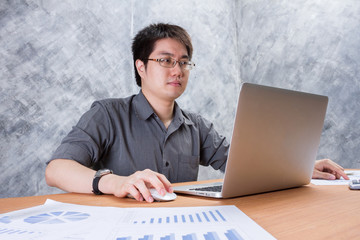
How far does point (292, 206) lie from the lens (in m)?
0.66

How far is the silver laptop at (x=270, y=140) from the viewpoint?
64 centimetres

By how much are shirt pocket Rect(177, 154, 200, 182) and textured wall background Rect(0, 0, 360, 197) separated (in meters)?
0.96

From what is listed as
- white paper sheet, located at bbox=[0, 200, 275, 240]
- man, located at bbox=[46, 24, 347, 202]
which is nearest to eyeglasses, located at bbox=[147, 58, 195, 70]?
man, located at bbox=[46, 24, 347, 202]

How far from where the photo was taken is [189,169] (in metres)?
1.43

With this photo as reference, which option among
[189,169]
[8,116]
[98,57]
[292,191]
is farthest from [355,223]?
[98,57]

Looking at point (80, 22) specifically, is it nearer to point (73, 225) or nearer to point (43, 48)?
point (43, 48)

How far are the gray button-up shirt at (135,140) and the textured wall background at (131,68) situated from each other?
2.37 ft

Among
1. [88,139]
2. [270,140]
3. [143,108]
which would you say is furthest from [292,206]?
[143,108]

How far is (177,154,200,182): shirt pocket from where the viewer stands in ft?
4.57

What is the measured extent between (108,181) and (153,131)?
0.60 meters

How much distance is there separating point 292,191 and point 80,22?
1.78 m

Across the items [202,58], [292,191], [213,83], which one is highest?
[202,58]

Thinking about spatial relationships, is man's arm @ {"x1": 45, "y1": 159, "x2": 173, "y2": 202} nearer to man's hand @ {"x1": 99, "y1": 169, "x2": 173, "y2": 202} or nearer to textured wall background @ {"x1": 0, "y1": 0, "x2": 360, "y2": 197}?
man's hand @ {"x1": 99, "y1": 169, "x2": 173, "y2": 202}

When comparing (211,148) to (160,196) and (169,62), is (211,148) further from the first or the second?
(160,196)
